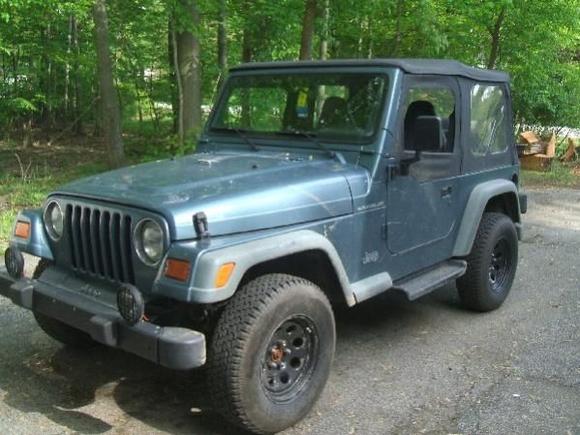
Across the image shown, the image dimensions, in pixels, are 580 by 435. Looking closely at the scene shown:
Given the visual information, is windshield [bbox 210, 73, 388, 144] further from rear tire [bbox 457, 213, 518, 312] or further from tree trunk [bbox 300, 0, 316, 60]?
tree trunk [bbox 300, 0, 316, 60]

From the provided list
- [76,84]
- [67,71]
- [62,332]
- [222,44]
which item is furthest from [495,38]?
[62,332]

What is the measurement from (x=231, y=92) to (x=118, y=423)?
96.2 inches

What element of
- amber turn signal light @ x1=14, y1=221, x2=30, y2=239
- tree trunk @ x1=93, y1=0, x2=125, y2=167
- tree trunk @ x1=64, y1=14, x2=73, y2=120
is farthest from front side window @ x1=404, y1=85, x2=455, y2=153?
tree trunk @ x1=64, y1=14, x2=73, y2=120

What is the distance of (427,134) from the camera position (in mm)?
4016

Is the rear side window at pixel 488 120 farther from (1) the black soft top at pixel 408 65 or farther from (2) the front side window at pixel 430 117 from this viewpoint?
(2) the front side window at pixel 430 117

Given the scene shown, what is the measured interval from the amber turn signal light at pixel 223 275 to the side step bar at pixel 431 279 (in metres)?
1.53

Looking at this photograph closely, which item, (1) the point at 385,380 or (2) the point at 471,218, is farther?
(2) the point at 471,218

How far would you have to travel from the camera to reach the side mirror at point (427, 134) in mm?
3963

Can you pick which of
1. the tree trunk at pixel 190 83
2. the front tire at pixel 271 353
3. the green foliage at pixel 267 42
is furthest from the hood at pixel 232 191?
the tree trunk at pixel 190 83

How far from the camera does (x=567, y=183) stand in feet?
41.2

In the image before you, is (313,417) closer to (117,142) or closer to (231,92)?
(231,92)

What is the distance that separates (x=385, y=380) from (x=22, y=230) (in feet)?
7.48

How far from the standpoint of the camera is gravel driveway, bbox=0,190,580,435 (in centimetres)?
348

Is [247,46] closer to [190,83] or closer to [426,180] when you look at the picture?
[190,83]
